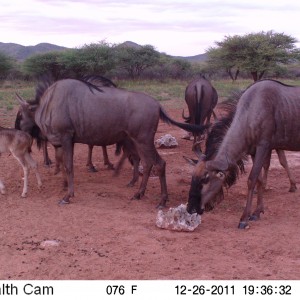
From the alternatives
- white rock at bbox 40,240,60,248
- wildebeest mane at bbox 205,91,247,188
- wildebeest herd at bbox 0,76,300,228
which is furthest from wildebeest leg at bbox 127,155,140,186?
white rock at bbox 40,240,60,248

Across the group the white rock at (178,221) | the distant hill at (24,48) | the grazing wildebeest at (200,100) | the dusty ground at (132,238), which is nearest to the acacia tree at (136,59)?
the grazing wildebeest at (200,100)

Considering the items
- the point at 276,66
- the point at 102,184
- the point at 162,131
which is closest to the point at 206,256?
the point at 102,184

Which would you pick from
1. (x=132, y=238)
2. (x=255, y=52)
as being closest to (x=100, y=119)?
(x=132, y=238)

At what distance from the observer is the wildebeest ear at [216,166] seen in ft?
20.7

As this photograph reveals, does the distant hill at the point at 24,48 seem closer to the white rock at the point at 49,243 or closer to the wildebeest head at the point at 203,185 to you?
the wildebeest head at the point at 203,185

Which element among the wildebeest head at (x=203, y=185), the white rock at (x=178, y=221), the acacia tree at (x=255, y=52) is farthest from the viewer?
the acacia tree at (x=255, y=52)

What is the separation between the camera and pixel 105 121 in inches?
308

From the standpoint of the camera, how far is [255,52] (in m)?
39.4

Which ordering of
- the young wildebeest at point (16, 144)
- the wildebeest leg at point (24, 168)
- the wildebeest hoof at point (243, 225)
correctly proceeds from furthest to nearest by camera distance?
the young wildebeest at point (16, 144) < the wildebeest leg at point (24, 168) < the wildebeest hoof at point (243, 225)

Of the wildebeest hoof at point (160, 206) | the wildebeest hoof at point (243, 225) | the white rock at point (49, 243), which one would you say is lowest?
the wildebeest hoof at point (160, 206)

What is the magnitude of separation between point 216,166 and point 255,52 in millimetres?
35081

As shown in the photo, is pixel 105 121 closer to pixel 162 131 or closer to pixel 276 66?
pixel 162 131

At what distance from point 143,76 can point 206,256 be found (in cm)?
4070
